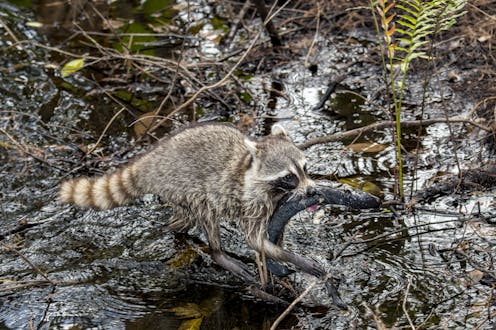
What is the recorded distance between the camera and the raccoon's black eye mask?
4363mm

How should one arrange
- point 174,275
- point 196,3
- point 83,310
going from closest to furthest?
point 83,310, point 174,275, point 196,3

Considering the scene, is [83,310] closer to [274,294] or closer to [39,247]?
[39,247]

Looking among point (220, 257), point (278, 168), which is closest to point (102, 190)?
point (220, 257)

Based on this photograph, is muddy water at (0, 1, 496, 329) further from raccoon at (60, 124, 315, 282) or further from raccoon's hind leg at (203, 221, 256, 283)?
raccoon at (60, 124, 315, 282)

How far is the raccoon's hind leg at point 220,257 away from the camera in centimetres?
461

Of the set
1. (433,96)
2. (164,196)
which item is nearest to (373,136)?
(433,96)

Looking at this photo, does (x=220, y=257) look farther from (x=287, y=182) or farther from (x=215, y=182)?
(x=287, y=182)

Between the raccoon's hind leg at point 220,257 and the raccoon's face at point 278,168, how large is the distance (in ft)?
1.45

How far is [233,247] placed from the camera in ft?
16.5

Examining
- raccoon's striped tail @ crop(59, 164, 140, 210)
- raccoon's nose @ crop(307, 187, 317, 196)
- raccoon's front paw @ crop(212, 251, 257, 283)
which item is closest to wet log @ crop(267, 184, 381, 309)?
raccoon's nose @ crop(307, 187, 317, 196)

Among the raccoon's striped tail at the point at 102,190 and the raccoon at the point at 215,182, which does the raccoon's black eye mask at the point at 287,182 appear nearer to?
the raccoon at the point at 215,182

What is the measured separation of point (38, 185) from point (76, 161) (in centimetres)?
35

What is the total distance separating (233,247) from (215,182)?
22.0 inches

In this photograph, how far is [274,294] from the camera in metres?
4.40
